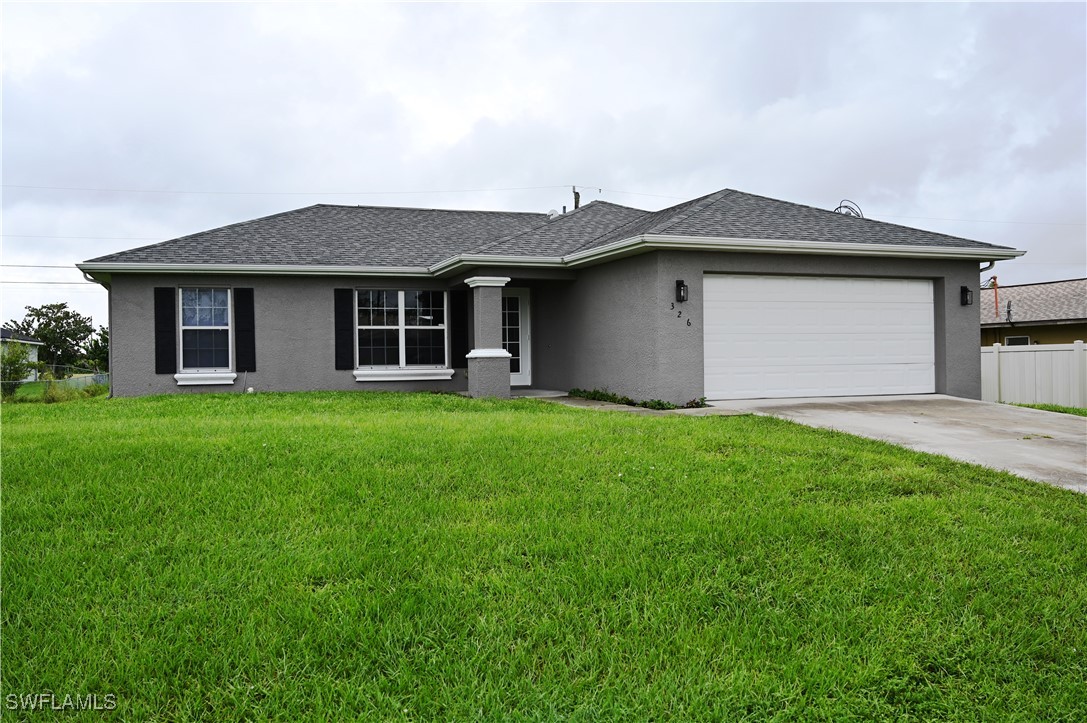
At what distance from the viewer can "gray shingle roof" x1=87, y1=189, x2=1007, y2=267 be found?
1269 centimetres

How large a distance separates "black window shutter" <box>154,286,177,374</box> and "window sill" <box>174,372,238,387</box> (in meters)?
0.22

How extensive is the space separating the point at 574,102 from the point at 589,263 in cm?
672

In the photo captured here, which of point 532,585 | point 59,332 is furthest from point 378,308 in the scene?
point 59,332

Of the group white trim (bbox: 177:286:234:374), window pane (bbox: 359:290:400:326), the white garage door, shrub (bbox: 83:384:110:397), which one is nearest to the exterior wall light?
the white garage door

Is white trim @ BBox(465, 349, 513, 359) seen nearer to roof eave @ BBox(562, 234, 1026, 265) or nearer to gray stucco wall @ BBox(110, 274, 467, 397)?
roof eave @ BBox(562, 234, 1026, 265)

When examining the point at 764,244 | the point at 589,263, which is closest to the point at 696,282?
the point at 764,244

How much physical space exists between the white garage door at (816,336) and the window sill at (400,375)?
577 centimetres

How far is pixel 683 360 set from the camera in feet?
38.1

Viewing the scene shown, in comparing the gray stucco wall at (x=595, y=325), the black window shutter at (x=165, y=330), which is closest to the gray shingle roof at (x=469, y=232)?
the gray stucco wall at (x=595, y=325)

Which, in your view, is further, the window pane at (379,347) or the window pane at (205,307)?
the window pane at (379,347)

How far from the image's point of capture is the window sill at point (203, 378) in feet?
45.4

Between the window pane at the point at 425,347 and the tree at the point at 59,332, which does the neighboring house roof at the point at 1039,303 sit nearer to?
the window pane at the point at 425,347

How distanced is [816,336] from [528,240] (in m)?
5.57

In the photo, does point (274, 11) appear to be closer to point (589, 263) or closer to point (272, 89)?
point (272, 89)
